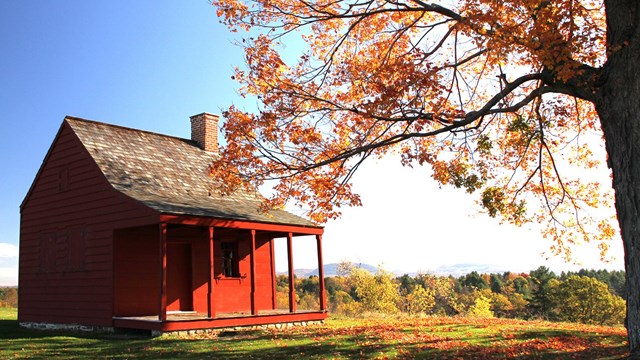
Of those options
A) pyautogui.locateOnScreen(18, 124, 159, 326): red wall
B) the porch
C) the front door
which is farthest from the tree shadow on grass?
the front door

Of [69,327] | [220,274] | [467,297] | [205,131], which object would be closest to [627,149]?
[220,274]

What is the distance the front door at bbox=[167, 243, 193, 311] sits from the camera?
18781 mm

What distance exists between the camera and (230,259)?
2061cm

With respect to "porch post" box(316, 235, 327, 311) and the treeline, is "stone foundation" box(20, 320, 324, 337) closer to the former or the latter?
"porch post" box(316, 235, 327, 311)

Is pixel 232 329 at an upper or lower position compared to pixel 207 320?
lower

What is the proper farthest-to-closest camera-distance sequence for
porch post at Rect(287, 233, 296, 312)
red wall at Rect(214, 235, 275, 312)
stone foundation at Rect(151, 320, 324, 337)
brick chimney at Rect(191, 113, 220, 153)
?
brick chimney at Rect(191, 113, 220, 153) < red wall at Rect(214, 235, 275, 312) < porch post at Rect(287, 233, 296, 312) < stone foundation at Rect(151, 320, 324, 337)

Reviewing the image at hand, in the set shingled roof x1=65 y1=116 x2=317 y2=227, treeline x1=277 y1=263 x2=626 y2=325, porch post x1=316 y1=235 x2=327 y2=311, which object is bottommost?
treeline x1=277 y1=263 x2=626 y2=325

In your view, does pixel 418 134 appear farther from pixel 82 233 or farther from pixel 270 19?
pixel 82 233

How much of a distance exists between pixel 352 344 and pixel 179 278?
26.2 ft

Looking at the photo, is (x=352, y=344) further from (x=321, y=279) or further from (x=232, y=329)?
(x=321, y=279)

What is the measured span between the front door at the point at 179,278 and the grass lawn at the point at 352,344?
9.49 feet

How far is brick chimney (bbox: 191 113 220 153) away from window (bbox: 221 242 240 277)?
5199 mm

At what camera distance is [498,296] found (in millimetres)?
89562

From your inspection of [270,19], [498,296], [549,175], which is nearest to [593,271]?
[498,296]
